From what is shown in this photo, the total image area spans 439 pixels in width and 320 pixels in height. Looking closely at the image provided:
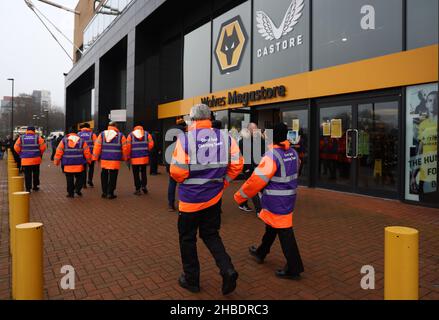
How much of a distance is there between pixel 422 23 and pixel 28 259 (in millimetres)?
8690

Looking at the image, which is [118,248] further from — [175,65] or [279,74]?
[175,65]

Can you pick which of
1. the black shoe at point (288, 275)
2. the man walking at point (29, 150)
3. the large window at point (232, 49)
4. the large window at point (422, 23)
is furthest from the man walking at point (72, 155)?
the large window at point (422, 23)

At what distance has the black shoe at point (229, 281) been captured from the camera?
312 centimetres

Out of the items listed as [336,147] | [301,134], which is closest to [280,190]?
[336,147]

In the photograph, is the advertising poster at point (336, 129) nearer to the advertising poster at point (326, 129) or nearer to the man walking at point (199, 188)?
the advertising poster at point (326, 129)

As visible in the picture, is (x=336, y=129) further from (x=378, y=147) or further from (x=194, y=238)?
(x=194, y=238)

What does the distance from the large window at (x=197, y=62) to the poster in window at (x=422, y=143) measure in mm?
9457

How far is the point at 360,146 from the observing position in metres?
8.91

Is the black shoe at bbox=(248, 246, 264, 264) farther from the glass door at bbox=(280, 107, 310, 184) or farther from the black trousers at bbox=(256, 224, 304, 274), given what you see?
the glass door at bbox=(280, 107, 310, 184)

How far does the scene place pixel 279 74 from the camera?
11.5 m

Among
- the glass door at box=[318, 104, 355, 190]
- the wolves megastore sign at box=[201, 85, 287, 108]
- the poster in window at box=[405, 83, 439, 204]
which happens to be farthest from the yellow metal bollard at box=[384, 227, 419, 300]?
the wolves megastore sign at box=[201, 85, 287, 108]
